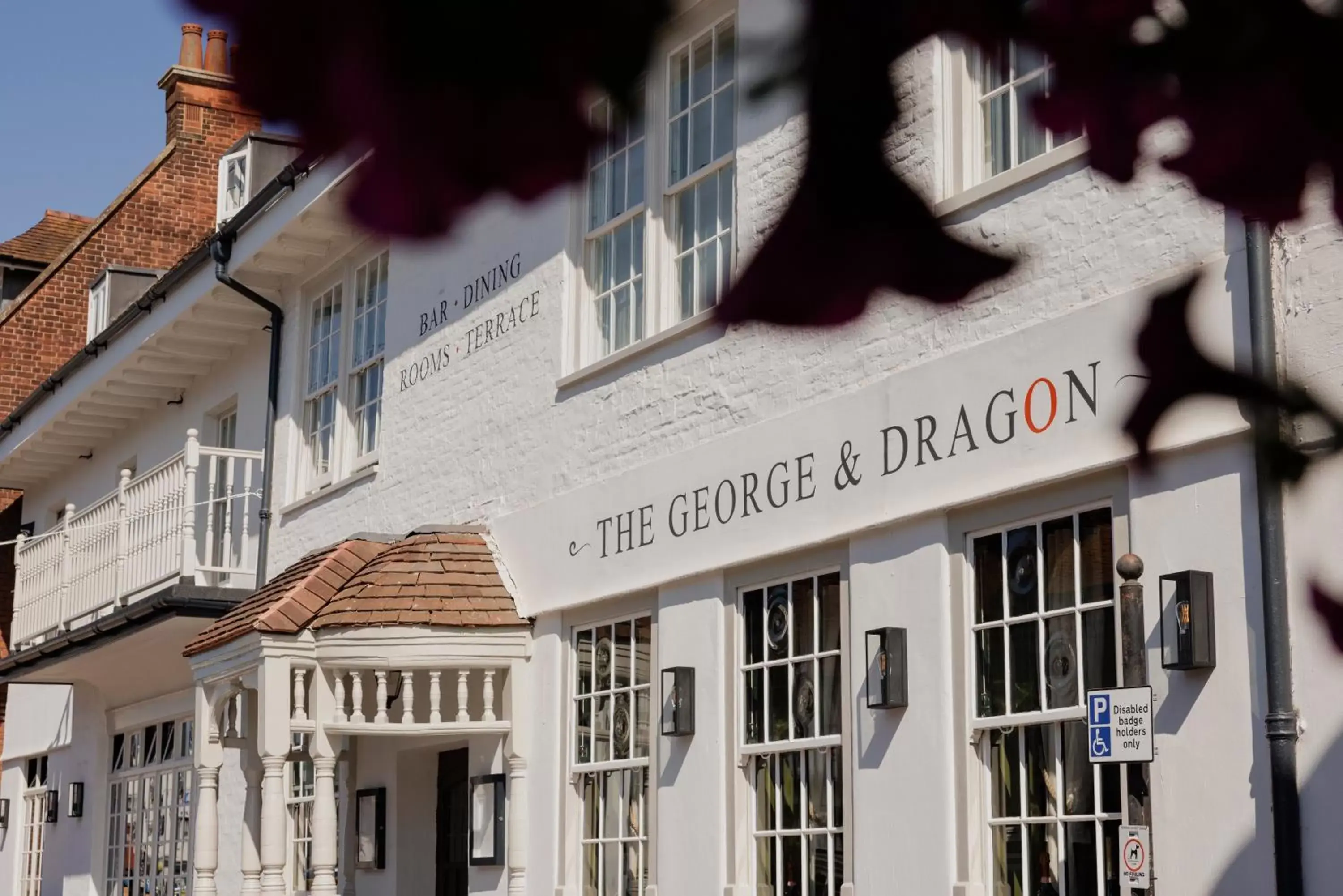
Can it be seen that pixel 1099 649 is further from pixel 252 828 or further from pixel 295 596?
pixel 252 828

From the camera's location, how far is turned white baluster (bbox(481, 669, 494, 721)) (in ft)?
36.1

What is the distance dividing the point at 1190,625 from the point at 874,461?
2080mm

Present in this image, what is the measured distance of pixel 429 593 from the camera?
1112 cm

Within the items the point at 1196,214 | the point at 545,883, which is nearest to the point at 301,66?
the point at 1196,214

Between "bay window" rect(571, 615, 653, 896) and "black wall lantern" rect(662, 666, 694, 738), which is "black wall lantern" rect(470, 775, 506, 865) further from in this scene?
"black wall lantern" rect(662, 666, 694, 738)

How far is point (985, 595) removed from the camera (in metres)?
7.64

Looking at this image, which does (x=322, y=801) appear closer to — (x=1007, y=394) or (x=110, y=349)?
(x=1007, y=394)

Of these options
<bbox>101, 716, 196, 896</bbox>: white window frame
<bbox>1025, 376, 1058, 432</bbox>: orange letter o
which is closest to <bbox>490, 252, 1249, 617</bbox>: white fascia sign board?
<bbox>1025, 376, 1058, 432</bbox>: orange letter o

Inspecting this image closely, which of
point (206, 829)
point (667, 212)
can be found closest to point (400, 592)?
point (206, 829)

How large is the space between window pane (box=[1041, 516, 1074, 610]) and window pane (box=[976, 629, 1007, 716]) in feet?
1.09

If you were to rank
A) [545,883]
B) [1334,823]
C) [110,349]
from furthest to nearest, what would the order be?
[110,349] → [545,883] → [1334,823]

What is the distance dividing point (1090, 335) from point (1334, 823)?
6.63 feet

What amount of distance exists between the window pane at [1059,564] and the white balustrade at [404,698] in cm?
461

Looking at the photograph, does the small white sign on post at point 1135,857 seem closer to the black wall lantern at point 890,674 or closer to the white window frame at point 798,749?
the black wall lantern at point 890,674
